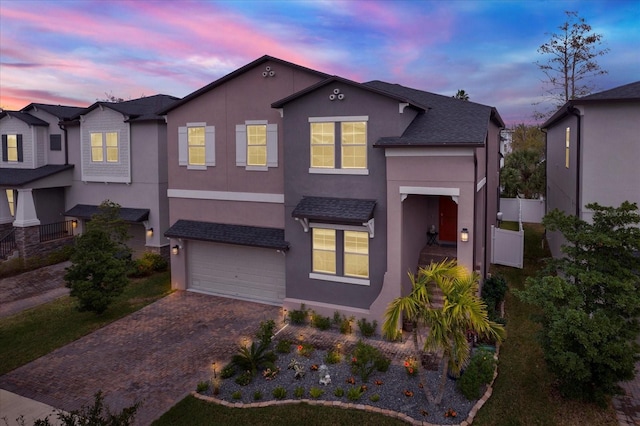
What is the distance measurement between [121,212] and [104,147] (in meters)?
3.72

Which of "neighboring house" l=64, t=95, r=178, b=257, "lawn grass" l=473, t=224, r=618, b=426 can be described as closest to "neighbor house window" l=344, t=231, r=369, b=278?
"lawn grass" l=473, t=224, r=618, b=426

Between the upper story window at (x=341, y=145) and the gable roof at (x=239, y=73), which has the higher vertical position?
the gable roof at (x=239, y=73)

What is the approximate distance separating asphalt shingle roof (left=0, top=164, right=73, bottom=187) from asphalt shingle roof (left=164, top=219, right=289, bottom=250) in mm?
10257

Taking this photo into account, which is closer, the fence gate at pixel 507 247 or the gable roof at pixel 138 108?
the fence gate at pixel 507 247

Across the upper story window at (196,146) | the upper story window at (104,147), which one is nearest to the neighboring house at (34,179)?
the upper story window at (104,147)

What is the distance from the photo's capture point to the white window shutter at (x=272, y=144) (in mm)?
15922

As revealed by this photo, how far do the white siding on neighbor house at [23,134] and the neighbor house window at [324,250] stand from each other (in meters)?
20.1

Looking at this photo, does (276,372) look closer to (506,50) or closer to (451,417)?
(451,417)

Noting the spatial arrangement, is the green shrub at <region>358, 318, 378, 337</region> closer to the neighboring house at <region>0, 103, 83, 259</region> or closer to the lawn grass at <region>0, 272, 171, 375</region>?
the lawn grass at <region>0, 272, 171, 375</region>

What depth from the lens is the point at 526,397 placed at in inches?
384

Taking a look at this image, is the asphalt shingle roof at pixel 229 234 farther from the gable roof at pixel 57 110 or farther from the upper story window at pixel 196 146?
the gable roof at pixel 57 110

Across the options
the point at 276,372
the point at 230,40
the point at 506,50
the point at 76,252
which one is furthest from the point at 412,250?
the point at 506,50

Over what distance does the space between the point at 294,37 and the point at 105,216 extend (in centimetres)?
1518

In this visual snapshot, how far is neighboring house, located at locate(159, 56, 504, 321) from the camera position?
13133 millimetres
